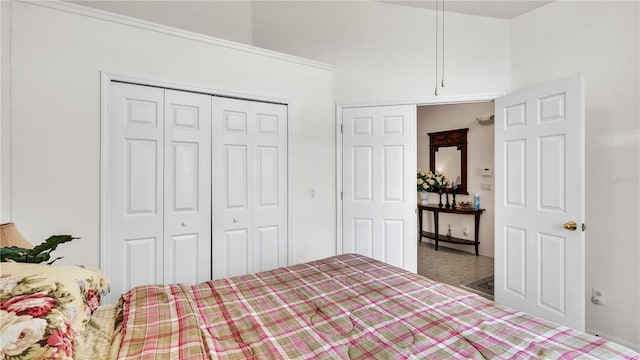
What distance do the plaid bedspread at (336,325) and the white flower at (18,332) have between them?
0.87 feet

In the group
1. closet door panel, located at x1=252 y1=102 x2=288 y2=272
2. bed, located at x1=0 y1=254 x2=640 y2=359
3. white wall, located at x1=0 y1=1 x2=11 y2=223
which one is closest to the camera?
bed, located at x1=0 y1=254 x2=640 y2=359

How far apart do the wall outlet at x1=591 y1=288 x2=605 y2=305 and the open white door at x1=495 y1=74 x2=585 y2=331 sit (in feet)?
1.18

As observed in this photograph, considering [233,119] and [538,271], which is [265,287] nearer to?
[233,119]

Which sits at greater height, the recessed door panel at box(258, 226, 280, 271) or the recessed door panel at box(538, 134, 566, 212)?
the recessed door panel at box(538, 134, 566, 212)

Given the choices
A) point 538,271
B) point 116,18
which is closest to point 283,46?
point 116,18

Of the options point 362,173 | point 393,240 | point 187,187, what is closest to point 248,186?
point 187,187

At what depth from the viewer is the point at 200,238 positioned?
263 centimetres

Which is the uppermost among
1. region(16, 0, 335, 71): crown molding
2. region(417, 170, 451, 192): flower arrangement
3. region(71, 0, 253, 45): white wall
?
region(71, 0, 253, 45): white wall

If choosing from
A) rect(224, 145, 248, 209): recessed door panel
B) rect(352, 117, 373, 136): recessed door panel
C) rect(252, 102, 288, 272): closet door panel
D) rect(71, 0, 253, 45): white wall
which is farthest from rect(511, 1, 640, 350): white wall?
rect(71, 0, 253, 45): white wall

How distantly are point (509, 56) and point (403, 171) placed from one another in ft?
4.99

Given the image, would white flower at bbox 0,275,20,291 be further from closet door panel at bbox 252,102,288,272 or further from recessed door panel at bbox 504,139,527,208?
recessed door panel at bbox 504,139,527,208

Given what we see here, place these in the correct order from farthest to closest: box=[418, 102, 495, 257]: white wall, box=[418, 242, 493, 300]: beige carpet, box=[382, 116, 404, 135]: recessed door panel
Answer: box=[418, 102, 495, 257]: white wall → box=[418, 242, 493, 300]: beige carpet → box=[382, 116, 404, 135]: recessed door panel

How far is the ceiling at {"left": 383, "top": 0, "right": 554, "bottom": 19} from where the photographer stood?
2.76 m

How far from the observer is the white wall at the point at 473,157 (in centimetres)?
464
